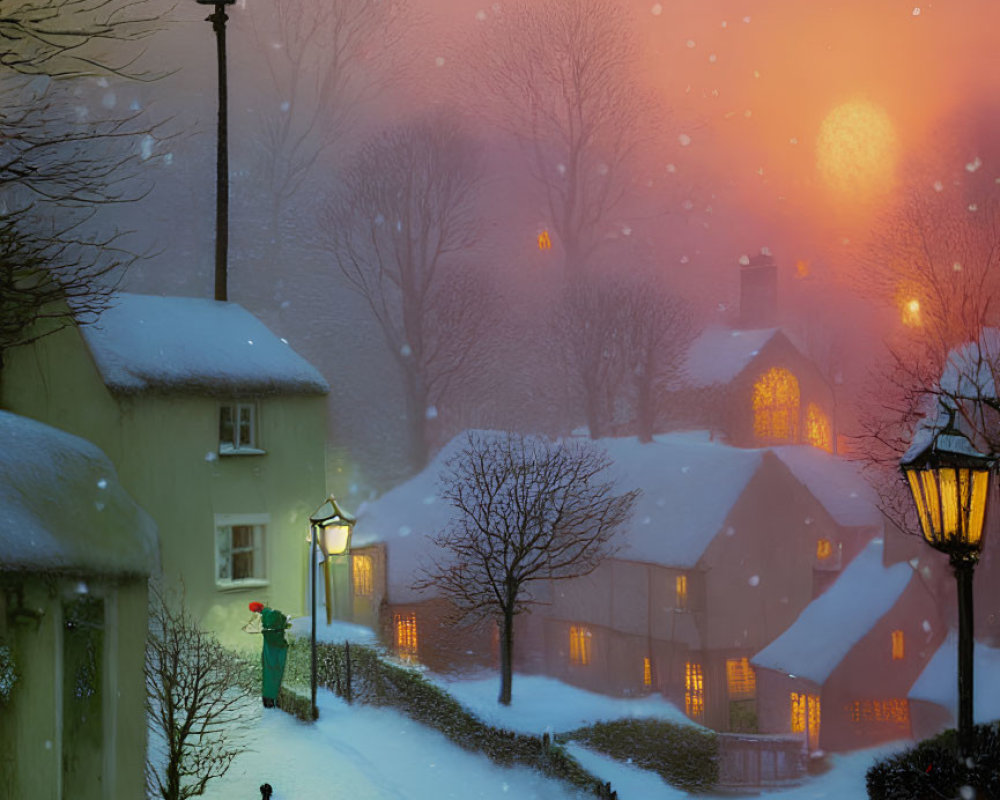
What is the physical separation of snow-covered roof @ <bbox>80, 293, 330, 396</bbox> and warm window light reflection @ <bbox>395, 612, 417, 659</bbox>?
4290 mm

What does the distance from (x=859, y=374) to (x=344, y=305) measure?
12.0 m

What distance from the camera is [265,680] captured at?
11.1 meters

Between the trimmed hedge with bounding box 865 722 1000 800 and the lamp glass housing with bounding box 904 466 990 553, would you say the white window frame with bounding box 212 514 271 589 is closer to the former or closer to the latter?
the trimmed hedge with bounding box 865 722 1000 800

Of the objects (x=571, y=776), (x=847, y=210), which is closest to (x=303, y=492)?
(x=571, y=776)

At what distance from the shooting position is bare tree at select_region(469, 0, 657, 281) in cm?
1914

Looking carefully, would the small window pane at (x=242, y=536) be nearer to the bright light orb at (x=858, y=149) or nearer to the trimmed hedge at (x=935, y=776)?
the trimmed hedge at (x=935, y=776)

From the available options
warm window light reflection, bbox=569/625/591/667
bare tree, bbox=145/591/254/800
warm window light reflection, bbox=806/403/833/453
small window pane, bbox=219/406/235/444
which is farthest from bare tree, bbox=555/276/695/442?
bare tree, bbox=145/591/254/800

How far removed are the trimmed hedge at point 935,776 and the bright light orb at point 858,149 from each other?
16.9 metres

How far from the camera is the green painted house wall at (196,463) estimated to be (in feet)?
38.3

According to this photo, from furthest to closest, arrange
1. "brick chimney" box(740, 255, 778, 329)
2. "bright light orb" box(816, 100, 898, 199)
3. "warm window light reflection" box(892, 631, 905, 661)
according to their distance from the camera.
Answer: "brick chimney" box(740, 255, 778, 329), "bright light orb" box(816, 100, 898, 199), "warm window light reflection" box(892, 631, 905, 661)

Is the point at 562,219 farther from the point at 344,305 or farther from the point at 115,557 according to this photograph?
the point at 115,557

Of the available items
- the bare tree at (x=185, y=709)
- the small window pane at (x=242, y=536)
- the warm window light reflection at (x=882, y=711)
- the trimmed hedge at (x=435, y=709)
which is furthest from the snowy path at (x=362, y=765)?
the warm window light reflection at (x=882, y=711)

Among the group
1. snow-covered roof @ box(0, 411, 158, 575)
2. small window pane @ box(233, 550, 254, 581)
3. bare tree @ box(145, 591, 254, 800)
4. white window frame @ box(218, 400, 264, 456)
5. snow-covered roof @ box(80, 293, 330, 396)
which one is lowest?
bare tree @ box(145, 591, 254, 800)

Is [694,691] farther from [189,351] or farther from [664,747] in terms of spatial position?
[189,351]
